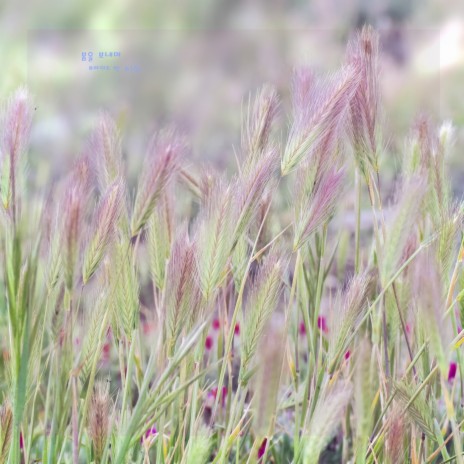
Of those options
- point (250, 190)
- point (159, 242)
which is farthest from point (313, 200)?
point (159, 242)

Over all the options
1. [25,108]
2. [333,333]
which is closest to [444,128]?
[333,333]

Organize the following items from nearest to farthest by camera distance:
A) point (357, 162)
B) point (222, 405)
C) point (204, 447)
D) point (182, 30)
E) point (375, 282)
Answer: point (204, 447)
point (357, 162)
point (375, 282)
point (222, 405)
point (182, 30)

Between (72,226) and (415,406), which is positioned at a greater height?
(72,226)

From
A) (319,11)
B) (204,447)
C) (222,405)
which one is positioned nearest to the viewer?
(204,447)

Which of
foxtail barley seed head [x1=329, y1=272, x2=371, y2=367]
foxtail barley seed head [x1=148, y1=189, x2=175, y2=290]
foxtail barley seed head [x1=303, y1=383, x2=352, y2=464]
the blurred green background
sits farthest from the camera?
the blurred green background

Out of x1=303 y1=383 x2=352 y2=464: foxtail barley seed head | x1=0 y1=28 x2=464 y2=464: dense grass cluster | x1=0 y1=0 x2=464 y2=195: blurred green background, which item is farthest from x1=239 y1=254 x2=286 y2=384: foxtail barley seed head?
x1=0 y1=0 x2=464 y2=195: blurred green background

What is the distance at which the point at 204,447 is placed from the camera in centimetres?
61

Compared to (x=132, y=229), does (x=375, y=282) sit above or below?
below

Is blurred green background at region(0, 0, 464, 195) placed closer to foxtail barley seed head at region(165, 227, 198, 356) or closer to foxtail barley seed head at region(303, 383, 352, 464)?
foxtail barley seed head at region(165, 227, 198, 356)

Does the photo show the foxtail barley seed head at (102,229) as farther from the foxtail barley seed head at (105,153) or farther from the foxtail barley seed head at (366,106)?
the foxtail barley seed head at (366,106)

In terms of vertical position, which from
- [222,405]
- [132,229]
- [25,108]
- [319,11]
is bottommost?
[222,405]

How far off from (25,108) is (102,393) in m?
0.24

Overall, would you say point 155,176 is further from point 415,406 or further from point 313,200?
point 415,406

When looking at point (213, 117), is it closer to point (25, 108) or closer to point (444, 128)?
point (444, 128)
